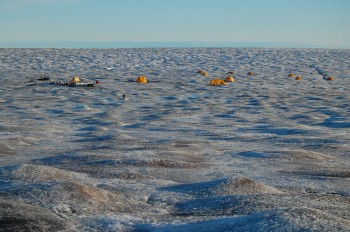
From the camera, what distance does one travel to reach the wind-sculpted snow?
302cm

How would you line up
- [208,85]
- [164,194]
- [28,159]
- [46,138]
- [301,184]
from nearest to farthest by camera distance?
[164,194] → [301,184] → [28,159] → [46,138] → [208,85]

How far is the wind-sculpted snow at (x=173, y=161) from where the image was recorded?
9.90 feet

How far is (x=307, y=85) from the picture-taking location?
14.6 meters

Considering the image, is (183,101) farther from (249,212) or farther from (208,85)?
(249,212)

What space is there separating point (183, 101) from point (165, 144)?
15.5ft

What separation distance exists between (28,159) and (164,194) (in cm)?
190

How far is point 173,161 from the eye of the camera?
4906 mm

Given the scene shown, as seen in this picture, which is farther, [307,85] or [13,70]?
[13,70]

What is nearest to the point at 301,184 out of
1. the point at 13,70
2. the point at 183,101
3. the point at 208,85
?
the point at 183,101

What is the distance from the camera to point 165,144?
5.96m

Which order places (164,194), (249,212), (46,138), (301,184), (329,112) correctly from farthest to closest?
(329,112) < (46,138) < (301,184) < (164,194) < (249,212)

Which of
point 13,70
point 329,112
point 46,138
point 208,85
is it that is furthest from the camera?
point 13,70

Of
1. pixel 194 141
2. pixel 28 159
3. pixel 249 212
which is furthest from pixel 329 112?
pixel 249 212

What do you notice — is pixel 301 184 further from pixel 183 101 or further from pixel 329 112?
pixel 183 101
